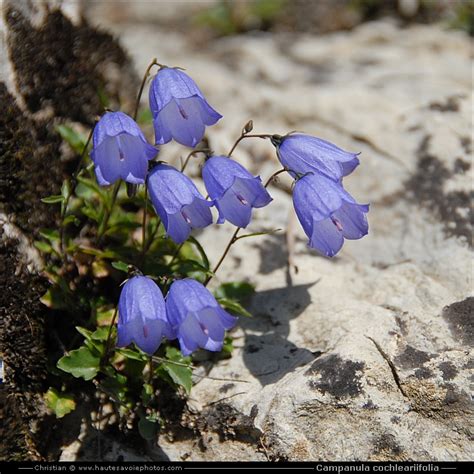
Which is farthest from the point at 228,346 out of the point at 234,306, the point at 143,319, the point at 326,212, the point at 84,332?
the point at 326,212

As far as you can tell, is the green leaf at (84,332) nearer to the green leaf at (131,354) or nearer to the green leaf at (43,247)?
the green leaf at (131,354)

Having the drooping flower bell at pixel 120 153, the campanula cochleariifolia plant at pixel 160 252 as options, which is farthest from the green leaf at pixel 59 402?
the drooping flower bell at pixel 120 153

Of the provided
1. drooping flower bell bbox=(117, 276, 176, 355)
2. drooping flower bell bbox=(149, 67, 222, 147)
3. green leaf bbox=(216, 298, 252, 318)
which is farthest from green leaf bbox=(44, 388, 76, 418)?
drooping flower bell bbox=(149, 67, 222, 147)

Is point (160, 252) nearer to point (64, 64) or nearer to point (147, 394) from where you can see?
point (147, 394)

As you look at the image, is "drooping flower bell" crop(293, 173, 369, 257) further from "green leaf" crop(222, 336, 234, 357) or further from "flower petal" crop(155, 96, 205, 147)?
"green leaf" crop(222, 336, 234, 357)
